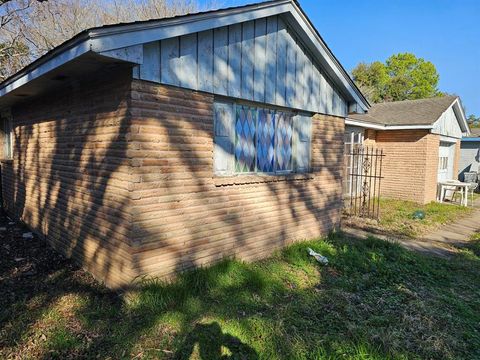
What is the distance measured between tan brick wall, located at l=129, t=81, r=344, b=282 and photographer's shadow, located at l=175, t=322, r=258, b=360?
1.07m

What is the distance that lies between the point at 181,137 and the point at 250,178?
1458 mm

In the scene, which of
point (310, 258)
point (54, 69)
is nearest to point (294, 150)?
point (310, 258)

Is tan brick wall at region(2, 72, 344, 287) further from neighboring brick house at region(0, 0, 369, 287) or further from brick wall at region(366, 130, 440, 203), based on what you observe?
brick wall at region(366, 130, 440, 203)

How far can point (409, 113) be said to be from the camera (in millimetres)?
13914

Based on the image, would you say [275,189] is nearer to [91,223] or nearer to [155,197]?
[155,197]

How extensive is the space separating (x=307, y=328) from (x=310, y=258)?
231cm

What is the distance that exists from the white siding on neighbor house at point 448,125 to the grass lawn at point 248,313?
8.90 meters

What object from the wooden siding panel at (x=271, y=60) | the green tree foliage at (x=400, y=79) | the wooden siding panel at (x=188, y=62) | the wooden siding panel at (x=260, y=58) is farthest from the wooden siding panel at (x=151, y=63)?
the green tree foliage at (x=400, y=79)

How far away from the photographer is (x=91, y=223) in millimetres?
4723

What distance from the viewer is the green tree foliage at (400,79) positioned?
36.4 meters

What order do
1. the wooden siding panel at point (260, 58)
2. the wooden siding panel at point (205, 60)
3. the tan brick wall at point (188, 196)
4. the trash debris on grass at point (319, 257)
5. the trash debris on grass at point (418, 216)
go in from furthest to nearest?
the trash debris on grass at point (418, 216) → the trash debris on grass at point (319, 257) → the wooden siding panel at point (260, 58) → the wooden siding panel at point (205, 60) → the tan brick wall at point (188, 196)

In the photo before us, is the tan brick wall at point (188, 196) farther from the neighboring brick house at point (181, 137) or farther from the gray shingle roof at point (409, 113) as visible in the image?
the gray shingle roof at point (409, 113)

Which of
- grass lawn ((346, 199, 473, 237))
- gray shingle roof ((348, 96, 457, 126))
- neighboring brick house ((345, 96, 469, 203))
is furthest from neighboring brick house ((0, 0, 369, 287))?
neighboring brick house ((345, 96, 469, 203))

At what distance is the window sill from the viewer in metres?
4.89
